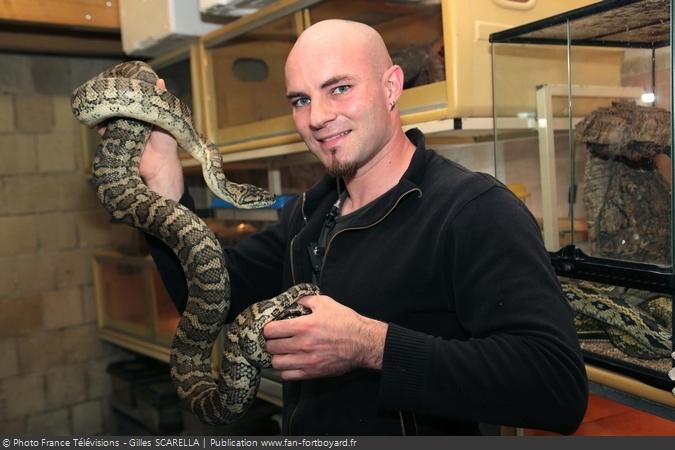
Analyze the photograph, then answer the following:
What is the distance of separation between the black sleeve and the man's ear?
62 centimetres

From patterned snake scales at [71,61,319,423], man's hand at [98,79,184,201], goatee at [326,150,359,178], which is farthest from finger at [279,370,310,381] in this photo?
man's hand at [98,79,184,201]

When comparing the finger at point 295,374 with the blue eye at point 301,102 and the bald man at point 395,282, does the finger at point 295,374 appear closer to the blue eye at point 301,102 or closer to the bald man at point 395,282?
the bald man at point 395,282

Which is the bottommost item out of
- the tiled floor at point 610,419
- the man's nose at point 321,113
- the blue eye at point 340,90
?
the tiled floor at point 610,419

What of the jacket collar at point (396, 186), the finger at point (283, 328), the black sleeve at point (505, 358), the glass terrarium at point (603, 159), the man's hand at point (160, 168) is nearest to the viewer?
the black sleeve at point (505, 358)

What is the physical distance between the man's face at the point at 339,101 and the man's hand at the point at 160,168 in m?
0.53

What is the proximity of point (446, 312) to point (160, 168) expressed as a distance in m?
1.06

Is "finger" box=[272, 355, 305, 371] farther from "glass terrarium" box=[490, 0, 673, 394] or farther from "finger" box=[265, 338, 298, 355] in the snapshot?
"glass terrarium" box=[490, 0, 673, 394]

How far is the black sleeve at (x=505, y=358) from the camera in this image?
1384 mm

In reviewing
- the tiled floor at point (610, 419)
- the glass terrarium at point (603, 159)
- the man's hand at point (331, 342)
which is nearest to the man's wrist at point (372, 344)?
the man's hand at point (331, 342)

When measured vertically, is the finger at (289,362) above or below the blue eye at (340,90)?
below

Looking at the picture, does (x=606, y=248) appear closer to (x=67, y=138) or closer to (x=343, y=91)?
(x=343, y=91)

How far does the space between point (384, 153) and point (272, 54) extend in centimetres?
176

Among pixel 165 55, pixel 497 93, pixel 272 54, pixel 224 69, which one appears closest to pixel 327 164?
pixel 497 93

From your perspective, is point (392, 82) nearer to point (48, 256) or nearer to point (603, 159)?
point (603, 159)
